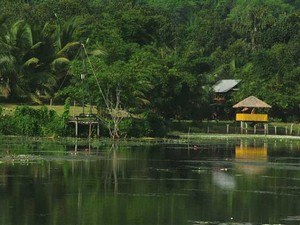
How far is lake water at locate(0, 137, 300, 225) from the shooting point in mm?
21859

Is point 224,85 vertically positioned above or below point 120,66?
above

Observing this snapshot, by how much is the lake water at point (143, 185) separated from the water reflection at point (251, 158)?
0.05 meters

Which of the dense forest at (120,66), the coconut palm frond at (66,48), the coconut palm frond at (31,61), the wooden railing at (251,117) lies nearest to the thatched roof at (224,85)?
the dense forest at (120,66)

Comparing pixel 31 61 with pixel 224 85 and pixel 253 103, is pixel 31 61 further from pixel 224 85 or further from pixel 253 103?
pixel 224 85

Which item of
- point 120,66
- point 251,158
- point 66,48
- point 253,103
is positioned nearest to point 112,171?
point 251,158

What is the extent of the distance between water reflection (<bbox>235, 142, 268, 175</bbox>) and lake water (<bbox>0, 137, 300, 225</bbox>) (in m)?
0.05

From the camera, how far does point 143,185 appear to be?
29.0 meters

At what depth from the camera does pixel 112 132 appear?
56875 millimetres

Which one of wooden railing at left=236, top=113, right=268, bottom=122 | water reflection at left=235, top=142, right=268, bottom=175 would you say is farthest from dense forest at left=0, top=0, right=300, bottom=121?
water reflection at left=235, top=142, right=268, bottom=175

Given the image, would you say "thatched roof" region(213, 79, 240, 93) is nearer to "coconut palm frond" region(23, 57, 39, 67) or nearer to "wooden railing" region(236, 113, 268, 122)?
"wooden railing" region(236, 113, 268, 122)

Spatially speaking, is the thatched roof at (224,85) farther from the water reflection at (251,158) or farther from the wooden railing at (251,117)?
the water reflection at (251,158)

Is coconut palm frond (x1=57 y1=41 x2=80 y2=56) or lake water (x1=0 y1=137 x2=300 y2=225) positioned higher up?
coconut palm frond (x1=57 y1=41 x2=80 y2=56)

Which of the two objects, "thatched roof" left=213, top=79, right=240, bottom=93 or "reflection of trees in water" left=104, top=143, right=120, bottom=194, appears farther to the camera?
"thatched roof" left=213, top=79, right=240, bottom=93

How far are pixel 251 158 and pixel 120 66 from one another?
2074 cm
